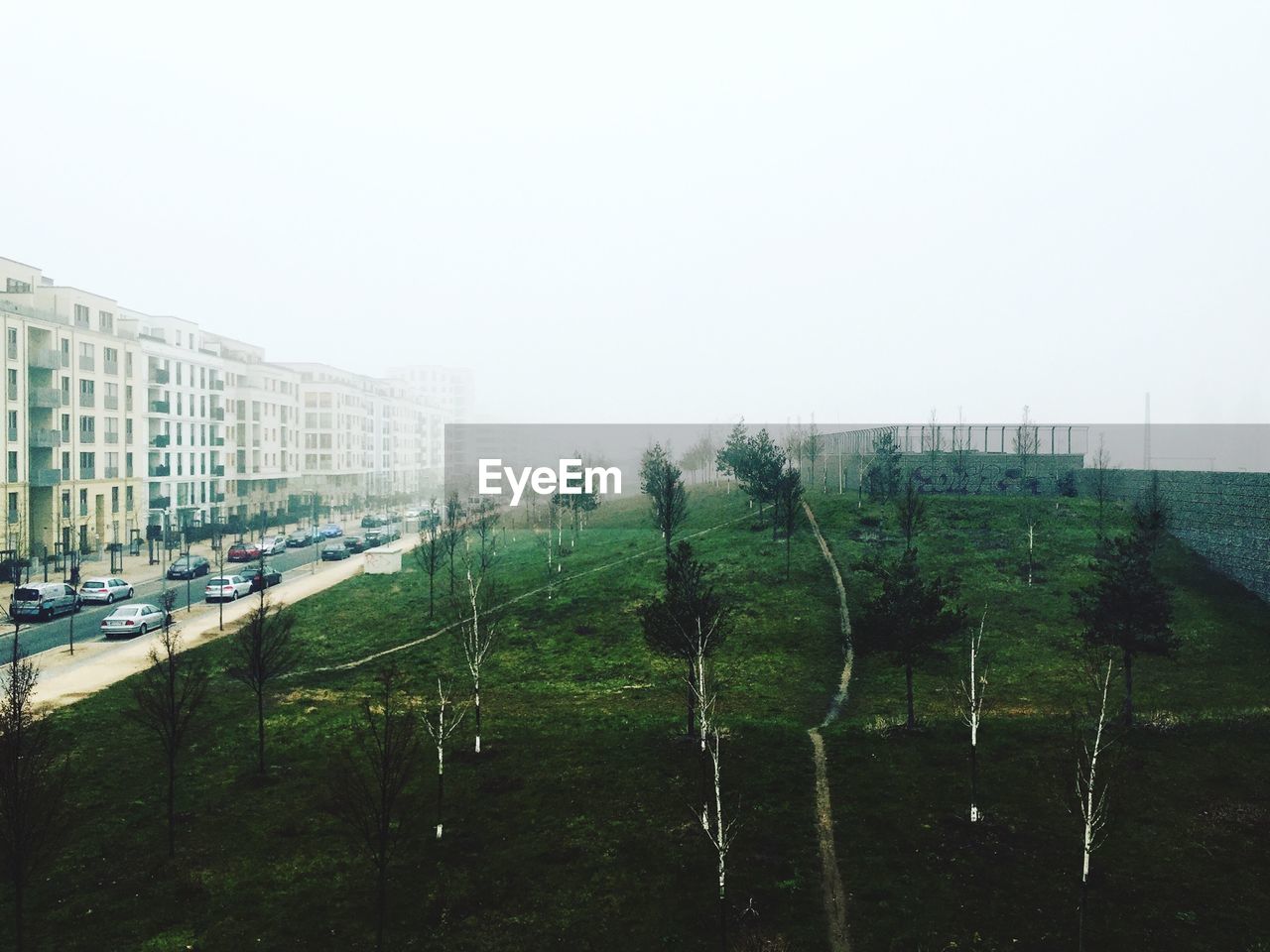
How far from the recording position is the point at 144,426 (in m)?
80.3

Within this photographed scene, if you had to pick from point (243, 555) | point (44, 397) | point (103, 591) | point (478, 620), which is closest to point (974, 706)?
point (478, 620)

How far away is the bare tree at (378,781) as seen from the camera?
1641 cm

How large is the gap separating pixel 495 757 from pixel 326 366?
123 metres

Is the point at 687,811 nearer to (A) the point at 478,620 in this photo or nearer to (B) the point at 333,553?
(A) the point at 478,620

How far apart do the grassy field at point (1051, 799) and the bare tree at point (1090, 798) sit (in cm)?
39

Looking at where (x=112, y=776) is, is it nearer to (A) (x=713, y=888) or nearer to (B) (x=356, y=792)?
(B) (x=356, y=792)

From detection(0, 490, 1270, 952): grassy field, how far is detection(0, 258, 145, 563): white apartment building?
40482mm

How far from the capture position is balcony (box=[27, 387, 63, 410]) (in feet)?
212

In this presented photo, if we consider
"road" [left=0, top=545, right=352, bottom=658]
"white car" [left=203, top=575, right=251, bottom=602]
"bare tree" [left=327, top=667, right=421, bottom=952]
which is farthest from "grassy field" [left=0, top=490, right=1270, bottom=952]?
"white car" [left=203, top=575, right=251, bottom=602]

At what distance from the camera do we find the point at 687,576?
29000 millimetres

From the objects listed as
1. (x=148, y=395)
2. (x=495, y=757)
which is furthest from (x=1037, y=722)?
(x=148, y=395)

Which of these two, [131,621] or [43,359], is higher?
[43,359]

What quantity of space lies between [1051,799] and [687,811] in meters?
10.9

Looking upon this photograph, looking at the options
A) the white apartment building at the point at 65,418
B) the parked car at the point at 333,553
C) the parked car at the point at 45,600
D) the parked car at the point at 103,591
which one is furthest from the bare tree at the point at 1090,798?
the white apartment building at the point at 65,418
